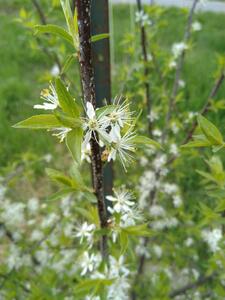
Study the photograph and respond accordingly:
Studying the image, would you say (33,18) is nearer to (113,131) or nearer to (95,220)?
(95,220)

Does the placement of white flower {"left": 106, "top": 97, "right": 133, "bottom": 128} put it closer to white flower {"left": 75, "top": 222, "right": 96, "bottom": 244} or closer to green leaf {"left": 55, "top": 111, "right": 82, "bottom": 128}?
green leaf {"left": 55, "top": 111, "right": 82, "bottom": 128}

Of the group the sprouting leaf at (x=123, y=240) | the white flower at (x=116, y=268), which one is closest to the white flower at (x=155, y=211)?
the white flower at (x=116, y=268)

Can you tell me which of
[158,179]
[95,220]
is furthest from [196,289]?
[95,220]

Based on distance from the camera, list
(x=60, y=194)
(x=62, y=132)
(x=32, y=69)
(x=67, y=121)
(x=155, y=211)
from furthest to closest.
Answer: (x=32, y=69)
(x=155, y=211)
(x=60, y=194)
(x=62, y=132)
(x=67, y=121)

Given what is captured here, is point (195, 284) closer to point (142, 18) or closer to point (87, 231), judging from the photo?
point (87, 231)

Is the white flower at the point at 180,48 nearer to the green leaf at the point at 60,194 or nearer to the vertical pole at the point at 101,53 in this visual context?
the vertical pole at the point at 101,53

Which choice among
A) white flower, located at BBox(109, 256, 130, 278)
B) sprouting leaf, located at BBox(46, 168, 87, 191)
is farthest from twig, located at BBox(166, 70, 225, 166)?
sprouting leaf, located at BBox(46, 168, 87, 191)

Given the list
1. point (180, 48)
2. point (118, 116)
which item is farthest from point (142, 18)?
point (118, 116)

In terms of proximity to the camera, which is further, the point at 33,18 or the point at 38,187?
the point at 38,187
